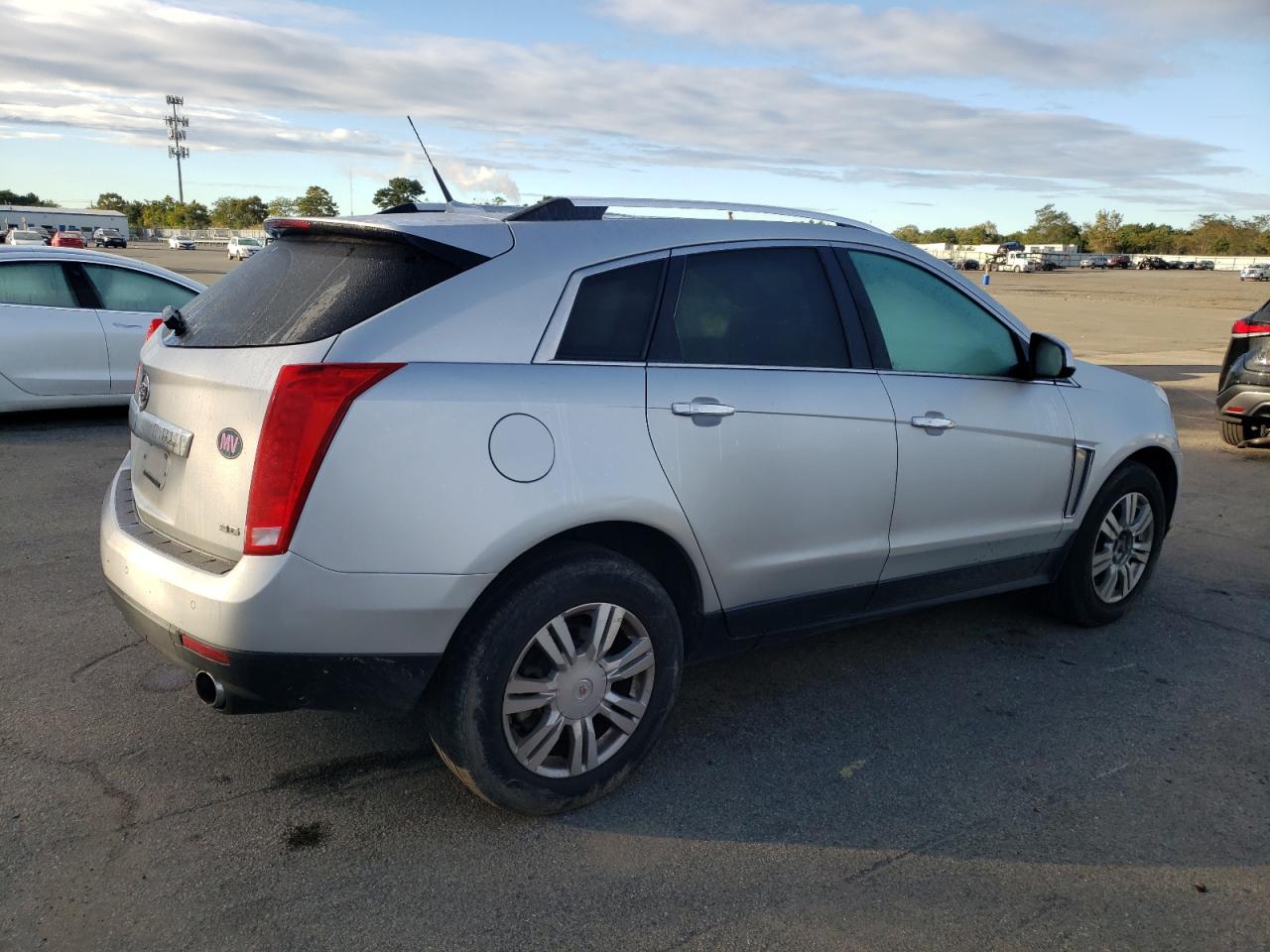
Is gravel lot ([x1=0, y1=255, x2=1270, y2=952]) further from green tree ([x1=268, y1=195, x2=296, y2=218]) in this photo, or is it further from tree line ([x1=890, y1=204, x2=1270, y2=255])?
tree line ([x1=890, y1=204, x2=1270, y2=255])

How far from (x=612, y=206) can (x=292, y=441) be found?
1420mm

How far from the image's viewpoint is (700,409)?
132 inches

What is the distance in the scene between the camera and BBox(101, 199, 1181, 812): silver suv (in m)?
2.84

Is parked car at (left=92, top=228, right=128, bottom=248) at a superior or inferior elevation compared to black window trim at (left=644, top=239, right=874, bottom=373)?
inferior

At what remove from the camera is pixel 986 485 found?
14.0 ft

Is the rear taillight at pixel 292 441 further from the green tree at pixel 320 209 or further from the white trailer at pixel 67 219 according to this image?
the white trailer at pixel 67 219

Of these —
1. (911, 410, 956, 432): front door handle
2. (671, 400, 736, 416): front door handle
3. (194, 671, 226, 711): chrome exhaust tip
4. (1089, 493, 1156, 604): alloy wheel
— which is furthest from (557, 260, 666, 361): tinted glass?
(1089, 493, 1156, 604): alloy wheel

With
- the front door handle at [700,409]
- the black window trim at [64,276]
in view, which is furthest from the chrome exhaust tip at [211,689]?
the black window trim at [64,276]

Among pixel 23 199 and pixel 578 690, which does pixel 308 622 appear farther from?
pixel 23 199

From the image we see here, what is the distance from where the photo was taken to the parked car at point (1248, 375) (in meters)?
8.90

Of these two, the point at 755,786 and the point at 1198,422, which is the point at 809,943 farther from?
the point at 1198,422

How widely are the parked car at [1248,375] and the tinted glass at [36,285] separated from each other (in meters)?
9.76

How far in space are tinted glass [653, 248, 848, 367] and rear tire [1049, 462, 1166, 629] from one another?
1776 millimetres

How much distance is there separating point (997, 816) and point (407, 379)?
7.24 feet
